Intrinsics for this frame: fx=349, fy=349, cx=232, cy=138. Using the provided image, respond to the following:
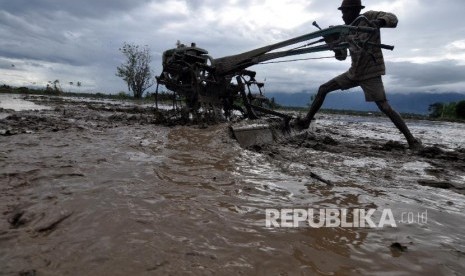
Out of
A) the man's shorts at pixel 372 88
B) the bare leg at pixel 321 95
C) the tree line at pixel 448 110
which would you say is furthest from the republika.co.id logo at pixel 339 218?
the tree line at pixel 448 110

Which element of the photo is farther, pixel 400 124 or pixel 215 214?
pixel 400 124

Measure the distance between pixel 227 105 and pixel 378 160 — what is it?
4295 millimetres

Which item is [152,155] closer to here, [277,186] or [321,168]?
[277,186]

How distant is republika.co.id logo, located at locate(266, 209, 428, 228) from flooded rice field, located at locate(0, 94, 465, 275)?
14mm

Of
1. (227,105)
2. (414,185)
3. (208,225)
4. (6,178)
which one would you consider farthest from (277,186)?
(227,105)

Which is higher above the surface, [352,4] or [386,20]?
[352,4]

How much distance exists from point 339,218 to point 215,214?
0.85 metres

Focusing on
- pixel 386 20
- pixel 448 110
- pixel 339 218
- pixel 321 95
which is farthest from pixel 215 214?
pixel 448 110

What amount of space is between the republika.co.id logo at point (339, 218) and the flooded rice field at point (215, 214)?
0.01 m

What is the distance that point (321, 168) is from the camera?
13.4ft

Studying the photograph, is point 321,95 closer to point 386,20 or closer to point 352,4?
point 352,4

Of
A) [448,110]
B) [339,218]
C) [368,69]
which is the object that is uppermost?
[368,69]

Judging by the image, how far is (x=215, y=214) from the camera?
2314mm

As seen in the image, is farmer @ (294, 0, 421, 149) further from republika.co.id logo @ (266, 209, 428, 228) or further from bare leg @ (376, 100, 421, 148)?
republika.co.id logo @ (266, 209, 428, 228)
